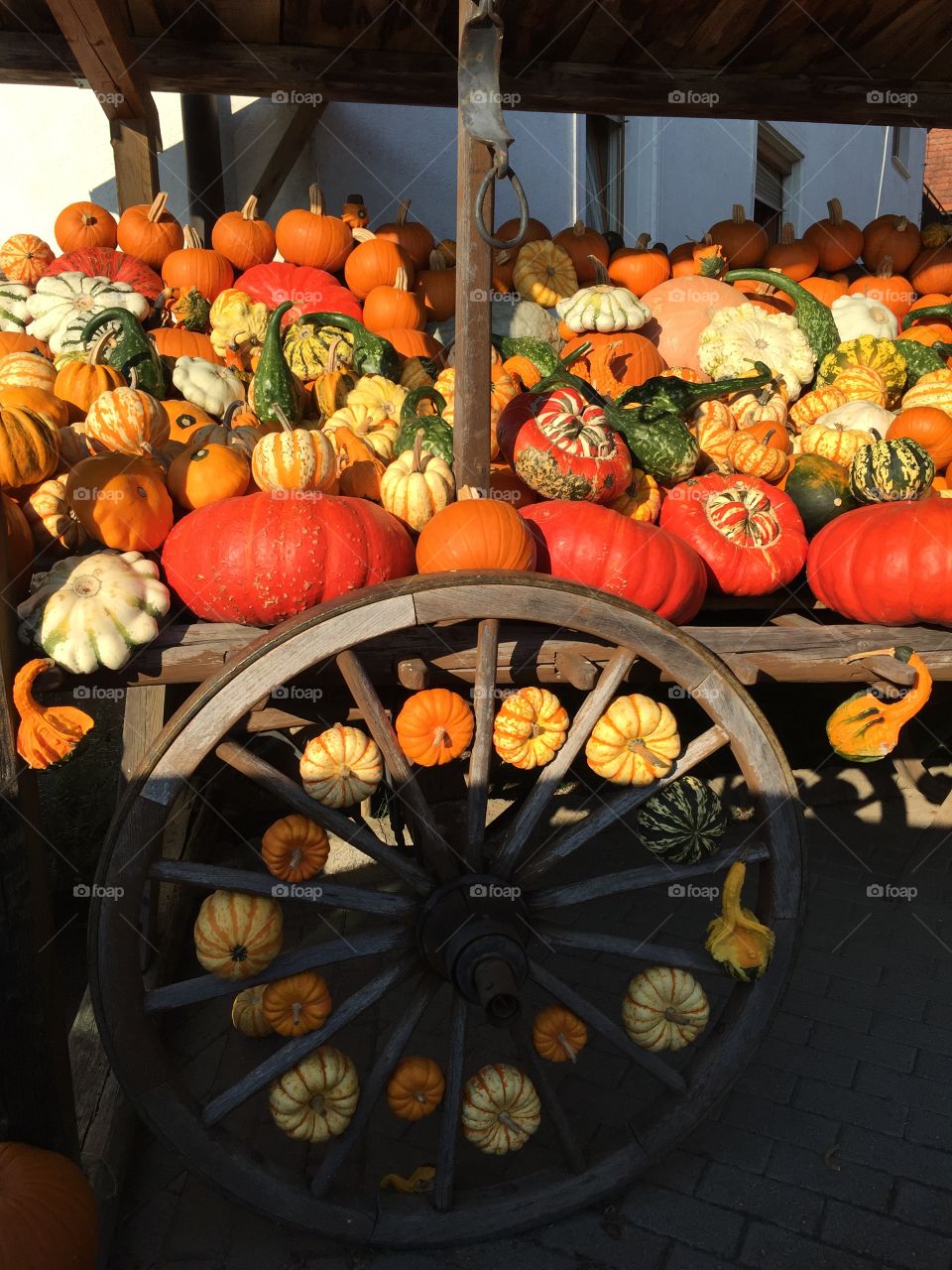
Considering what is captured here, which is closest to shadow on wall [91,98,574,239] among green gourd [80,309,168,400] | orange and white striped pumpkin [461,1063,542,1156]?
green gourd [80,309,168,400]

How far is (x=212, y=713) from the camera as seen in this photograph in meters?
1.77

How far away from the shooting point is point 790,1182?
2.28 m

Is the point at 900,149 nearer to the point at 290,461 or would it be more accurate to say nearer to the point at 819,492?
the point at 819,492

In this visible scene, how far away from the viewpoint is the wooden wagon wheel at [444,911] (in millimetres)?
1775

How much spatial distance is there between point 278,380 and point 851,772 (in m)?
3.18

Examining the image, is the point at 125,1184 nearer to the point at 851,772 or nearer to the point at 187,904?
the point at 187,904

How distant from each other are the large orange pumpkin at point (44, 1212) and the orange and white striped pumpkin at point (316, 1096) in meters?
0.41

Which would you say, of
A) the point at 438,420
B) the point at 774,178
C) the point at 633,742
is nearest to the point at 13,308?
the point at 438,420

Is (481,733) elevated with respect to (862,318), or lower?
lower

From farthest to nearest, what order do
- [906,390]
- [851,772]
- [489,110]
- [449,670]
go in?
[851,772], [906,390], [449,670], [489,110]

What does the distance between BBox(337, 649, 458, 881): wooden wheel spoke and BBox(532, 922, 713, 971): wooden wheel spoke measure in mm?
263

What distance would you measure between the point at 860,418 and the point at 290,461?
2251 millimetres

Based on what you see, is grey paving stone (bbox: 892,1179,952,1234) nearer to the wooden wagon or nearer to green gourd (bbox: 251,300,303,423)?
the wooden wagon

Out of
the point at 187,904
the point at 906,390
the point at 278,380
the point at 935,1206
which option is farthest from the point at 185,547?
the point at 906,390
